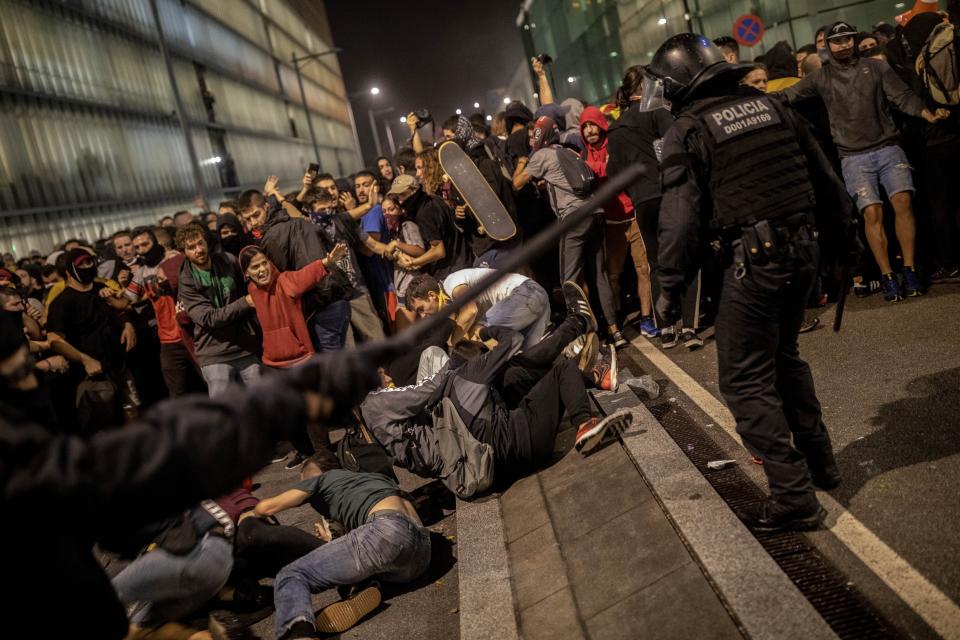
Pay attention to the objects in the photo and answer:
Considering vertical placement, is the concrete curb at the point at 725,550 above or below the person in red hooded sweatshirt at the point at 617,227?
below

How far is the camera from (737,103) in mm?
3615

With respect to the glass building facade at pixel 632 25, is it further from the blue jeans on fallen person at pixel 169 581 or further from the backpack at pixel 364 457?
the blue jeans on fallen person at pixel 169 581

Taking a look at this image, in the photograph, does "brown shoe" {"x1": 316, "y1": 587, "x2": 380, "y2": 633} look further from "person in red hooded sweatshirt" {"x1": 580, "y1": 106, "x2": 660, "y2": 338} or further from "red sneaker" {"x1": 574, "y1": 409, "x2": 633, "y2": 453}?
"person in red hooded sweatshirt" {"x1": 580, "y1": 106, "x2": 660, "y2": 338}

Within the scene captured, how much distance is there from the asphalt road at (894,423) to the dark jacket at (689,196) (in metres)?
1.28


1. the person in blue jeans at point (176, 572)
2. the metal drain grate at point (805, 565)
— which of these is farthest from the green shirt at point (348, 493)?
the metal drain grate at point (805, 565)

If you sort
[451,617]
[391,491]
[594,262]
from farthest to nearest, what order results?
[594,262] → [391,491] → [451,617]

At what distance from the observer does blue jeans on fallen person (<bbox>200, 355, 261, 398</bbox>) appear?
664cm

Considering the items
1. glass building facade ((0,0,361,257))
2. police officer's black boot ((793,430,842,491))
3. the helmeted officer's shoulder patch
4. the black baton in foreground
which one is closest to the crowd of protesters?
the helmeted officer's shoulder patch

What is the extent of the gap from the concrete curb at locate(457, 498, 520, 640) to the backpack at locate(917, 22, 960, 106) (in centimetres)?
481

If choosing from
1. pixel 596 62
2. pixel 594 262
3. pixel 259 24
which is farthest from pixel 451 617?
pixel 259 24

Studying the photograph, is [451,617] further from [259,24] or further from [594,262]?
[259,24]

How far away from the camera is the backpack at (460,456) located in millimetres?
5031

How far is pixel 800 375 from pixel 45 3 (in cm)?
2344

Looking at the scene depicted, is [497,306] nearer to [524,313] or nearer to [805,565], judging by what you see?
[524,313]
